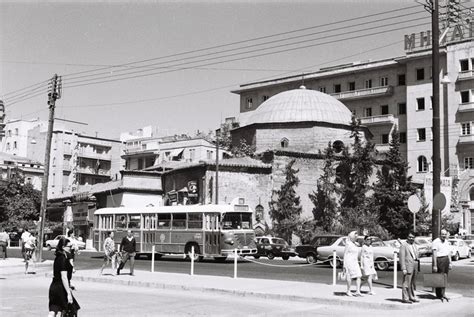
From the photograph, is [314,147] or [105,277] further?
[314,147]

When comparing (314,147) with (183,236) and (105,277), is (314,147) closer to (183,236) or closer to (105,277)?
(183,236)

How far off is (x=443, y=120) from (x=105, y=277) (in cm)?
4730

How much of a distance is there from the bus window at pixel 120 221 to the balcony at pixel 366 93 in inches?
1601

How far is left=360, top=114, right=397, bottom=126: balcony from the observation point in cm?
6481

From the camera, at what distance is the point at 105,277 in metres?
19.4

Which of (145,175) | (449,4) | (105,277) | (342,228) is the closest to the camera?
(105,277)

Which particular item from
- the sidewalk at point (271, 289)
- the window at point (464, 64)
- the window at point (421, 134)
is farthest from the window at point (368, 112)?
the sidewalk at point (271, 289)

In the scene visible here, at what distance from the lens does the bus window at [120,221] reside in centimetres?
3278

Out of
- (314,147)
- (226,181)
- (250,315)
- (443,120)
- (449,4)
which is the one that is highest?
(449,4)

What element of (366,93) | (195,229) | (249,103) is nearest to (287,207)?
(195,229)

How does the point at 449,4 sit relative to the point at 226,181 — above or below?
above

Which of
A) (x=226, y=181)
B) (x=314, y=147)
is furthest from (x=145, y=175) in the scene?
(x=314, y=147)

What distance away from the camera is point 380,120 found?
6550 cm

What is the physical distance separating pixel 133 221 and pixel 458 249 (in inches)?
718
